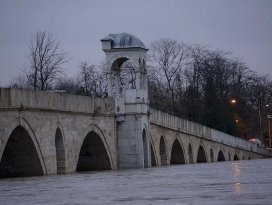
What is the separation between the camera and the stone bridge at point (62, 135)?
27.9m

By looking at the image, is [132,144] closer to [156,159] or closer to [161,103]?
[156,159]

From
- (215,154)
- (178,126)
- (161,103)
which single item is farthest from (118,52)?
(161,103)

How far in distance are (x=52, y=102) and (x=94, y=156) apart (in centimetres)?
758

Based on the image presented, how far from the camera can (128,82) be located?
7900 cm

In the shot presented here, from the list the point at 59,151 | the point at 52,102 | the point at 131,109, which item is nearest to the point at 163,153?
the point at 131,109

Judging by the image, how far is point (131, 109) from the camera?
38094 mm

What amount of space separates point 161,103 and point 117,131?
39622 mm

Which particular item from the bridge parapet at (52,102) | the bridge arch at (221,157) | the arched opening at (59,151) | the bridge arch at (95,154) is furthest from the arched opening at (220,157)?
the arched opening at (59,151)

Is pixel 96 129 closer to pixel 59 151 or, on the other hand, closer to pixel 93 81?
pixel 59 151

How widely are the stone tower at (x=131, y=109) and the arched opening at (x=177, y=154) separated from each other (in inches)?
502

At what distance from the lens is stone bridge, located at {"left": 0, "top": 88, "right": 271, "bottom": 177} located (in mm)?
27891

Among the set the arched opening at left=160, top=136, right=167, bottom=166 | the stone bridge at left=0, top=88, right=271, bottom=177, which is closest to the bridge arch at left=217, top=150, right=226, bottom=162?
the arched opening at left=160, top=136, right=167, bottom=166

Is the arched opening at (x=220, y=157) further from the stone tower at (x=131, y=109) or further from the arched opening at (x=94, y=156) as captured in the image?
the arched opening at (x=94, y=156)

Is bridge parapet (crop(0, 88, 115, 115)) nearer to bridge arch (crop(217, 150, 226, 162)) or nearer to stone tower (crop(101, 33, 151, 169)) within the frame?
stone tower (crop(101, 33, 151, 169))
